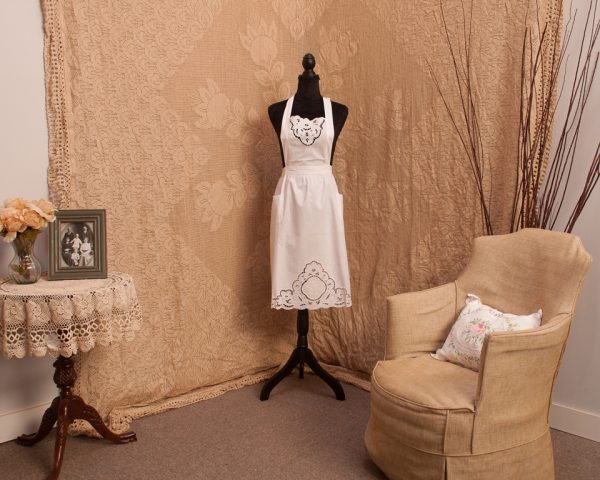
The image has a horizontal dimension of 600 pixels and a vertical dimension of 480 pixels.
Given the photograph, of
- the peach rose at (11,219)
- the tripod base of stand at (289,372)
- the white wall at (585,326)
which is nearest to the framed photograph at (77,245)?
the peach rose at (11,219)

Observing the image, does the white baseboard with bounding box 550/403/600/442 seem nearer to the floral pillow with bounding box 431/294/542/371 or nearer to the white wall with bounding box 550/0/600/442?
the white wall with bounding box 550/0/600/442

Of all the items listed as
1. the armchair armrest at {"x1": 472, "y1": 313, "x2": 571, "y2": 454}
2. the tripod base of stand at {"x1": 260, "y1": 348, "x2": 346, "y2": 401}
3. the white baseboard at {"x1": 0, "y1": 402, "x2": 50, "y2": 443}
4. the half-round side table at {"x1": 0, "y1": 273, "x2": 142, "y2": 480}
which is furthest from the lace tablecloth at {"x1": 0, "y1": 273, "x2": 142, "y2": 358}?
the armchair armrest at {"x1": 472, "y1": 313, "x2": 571, "y2": 454}

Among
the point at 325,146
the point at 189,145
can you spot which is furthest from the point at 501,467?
the point at 189,145

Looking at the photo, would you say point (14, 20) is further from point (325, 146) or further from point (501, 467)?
point (501, 467)

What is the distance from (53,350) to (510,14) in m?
2.23

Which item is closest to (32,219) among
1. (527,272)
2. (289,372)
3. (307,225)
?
(307,225)

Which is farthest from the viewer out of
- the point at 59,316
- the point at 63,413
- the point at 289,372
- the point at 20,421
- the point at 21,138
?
the point at 289,372

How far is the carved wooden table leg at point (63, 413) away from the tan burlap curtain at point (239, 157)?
243 mm

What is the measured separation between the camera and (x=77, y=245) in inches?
90.8

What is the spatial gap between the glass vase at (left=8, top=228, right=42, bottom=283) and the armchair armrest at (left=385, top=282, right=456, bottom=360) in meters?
1.33

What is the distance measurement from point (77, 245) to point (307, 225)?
982 millimetres

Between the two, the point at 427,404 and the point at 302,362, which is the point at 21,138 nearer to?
the point at 302,362

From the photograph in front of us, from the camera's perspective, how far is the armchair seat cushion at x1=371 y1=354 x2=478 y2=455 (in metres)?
1.92

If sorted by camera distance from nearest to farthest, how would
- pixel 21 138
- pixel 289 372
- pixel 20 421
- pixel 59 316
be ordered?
pixel 59 316 < pixel 21 138 < pixel 20 421 < pixel 289 372
